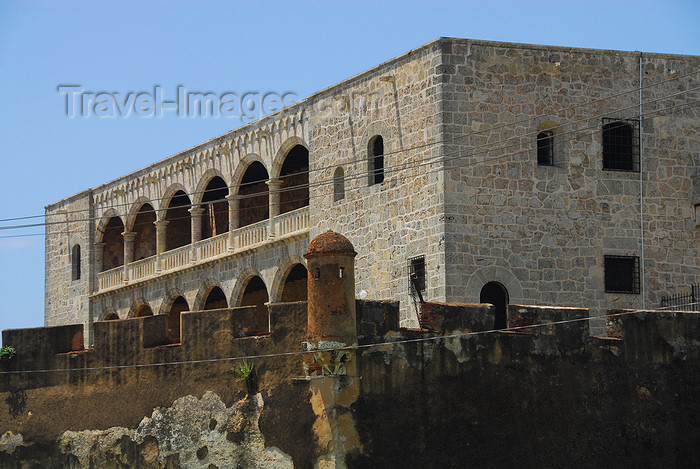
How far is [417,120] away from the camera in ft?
92.5

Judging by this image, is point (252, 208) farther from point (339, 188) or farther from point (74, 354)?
point (74, 354)

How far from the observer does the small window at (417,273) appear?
2772cm

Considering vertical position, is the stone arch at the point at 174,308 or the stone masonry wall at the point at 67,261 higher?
the stone masonry wall at the point at 67,261

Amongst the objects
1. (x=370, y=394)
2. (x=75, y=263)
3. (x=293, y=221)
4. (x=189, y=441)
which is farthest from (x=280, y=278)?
(x=370, y=394)

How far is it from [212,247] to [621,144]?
526 inches

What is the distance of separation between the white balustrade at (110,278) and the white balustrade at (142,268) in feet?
1.93

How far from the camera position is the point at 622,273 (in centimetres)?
2844

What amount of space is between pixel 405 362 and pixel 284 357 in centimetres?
198

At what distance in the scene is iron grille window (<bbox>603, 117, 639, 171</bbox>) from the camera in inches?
1132

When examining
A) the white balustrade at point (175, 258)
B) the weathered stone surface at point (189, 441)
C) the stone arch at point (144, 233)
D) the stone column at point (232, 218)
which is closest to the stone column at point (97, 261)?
the stone arch at point (144, 233)

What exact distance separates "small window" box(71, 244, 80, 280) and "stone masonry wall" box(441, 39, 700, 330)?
2070 centimetres

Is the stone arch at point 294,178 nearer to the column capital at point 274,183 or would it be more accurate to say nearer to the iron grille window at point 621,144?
the column capital at point 274,183

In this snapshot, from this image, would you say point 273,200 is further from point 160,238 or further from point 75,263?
point 75,263

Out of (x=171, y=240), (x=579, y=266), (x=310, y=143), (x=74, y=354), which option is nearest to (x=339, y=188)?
(x=310, y=143)
